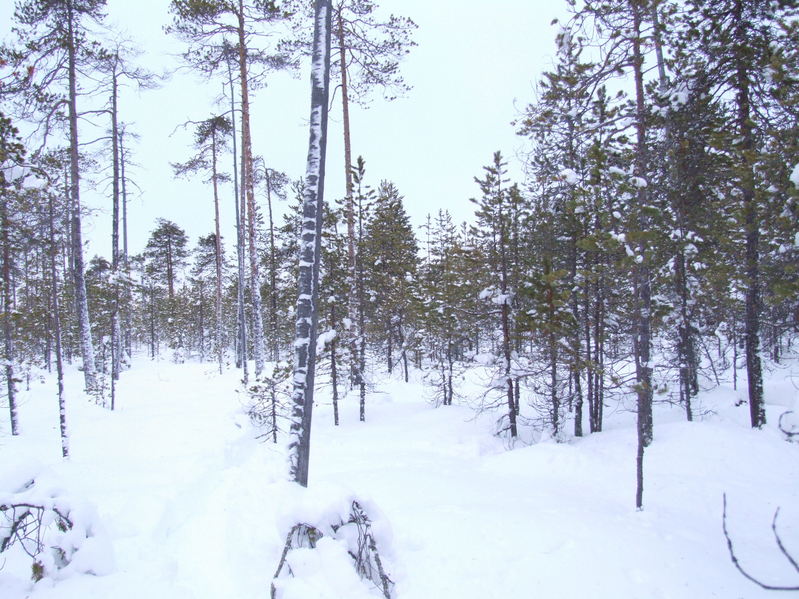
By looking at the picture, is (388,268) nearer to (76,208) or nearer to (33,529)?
(76,208)

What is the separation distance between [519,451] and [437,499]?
15.3ft

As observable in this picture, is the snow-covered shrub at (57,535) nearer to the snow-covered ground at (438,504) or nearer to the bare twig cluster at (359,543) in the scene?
the snow-covered ground at (438,504)

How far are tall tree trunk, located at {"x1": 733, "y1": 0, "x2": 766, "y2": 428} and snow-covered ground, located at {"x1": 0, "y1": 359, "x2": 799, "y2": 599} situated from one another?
1.01 metres

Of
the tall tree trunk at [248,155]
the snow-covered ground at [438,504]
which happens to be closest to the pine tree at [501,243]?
the snow-covered ground at [438,504]

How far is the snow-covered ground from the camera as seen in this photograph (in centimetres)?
517

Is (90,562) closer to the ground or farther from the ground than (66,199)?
closer to the ground

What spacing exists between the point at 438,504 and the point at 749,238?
30.7ft

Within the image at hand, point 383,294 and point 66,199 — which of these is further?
point 383,294

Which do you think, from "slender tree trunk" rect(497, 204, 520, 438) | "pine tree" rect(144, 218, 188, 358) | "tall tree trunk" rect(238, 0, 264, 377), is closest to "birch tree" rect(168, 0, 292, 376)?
"tall tree trunk" rect(238, 0, 264, 377)

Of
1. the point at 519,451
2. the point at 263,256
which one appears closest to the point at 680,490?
the point at 519,451

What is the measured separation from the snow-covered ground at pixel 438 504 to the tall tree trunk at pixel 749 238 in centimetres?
101

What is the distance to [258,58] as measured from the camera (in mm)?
15195

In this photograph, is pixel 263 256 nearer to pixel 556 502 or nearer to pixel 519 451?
pixel 519 451

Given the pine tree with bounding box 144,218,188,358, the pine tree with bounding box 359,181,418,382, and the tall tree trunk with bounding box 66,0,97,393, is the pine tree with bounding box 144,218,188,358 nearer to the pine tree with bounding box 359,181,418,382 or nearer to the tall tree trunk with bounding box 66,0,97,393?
the pine tree with bounding box 359,181,418,382
